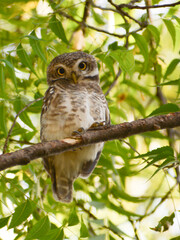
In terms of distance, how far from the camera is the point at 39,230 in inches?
72.7

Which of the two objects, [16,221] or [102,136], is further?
[16,221]

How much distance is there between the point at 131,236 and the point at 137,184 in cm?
173

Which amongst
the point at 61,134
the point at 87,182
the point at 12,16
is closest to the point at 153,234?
the point at 87,182

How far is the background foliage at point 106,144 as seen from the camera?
1.88m

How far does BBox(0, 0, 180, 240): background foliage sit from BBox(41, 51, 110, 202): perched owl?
10 cm

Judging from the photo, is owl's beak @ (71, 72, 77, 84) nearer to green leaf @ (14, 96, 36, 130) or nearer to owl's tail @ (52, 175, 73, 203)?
green leaf @ (14, 96, 36, 130)

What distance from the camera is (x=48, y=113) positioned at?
7.54 feet

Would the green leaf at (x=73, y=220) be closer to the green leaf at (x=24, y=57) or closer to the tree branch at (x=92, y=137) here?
the tree branch at (x=92, y=137)

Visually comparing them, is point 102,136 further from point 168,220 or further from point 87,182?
point 87,182

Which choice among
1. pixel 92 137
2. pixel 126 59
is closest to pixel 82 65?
pixel 126 59

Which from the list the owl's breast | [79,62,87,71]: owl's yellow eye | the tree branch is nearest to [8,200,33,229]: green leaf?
the tree branch

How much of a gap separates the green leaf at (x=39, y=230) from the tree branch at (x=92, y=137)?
488mm

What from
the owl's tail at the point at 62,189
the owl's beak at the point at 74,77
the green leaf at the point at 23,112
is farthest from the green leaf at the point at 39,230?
the owl's beak at the point at 74,77

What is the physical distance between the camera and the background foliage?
1.88 meters
